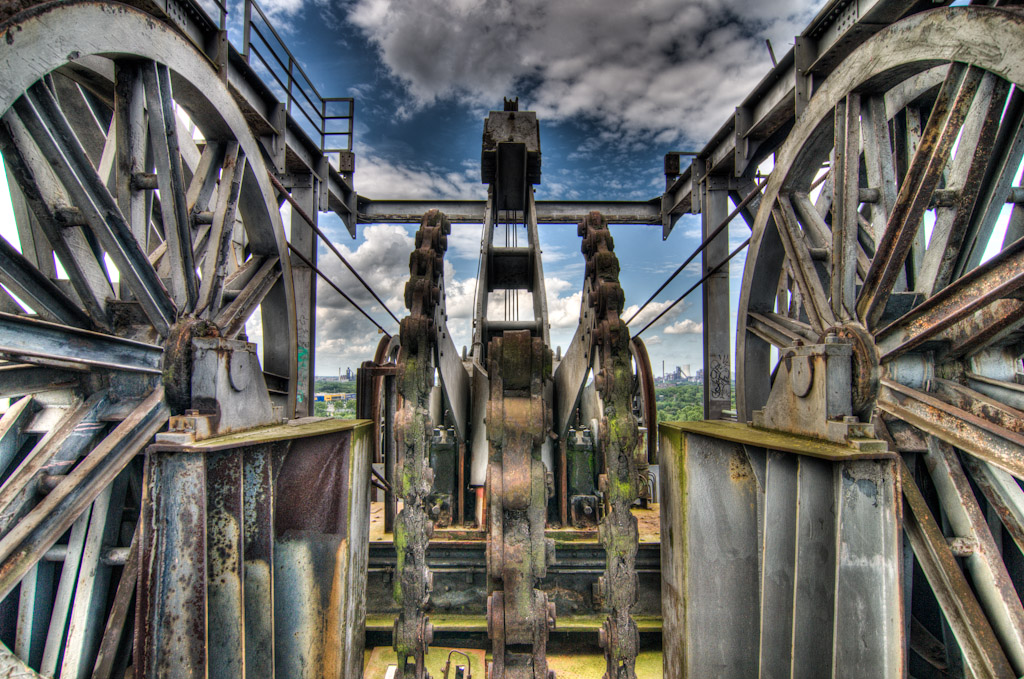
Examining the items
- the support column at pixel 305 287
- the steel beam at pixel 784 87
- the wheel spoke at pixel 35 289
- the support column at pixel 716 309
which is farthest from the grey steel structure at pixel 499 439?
the support column at pixel 716 309

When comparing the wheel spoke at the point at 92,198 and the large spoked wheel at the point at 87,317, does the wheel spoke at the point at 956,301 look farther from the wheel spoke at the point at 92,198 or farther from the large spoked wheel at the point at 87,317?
the wheel spoke at the point at 92,198

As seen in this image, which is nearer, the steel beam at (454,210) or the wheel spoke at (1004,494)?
the wheel spoke at (1004,494)

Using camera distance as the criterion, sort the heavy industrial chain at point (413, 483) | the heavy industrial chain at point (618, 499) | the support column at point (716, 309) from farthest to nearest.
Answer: the support column at point (716, 309) → the heavy industrial chain at point (413, 483) → the heavy industrial chain at point (618, 499)

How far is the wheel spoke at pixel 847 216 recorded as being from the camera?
364 centimetres

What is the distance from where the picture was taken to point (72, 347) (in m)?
2.83

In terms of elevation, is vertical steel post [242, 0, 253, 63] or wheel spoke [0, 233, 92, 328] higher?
vertical steel post [242, 0, 253, 63]

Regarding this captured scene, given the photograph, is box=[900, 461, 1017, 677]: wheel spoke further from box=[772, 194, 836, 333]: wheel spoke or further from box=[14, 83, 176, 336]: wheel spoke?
box=[14, 83, 176, 336]: wheel spoke

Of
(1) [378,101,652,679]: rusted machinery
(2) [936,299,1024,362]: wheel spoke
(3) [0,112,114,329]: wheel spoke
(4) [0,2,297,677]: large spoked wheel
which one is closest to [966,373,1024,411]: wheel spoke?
(2) [936,299,1024,362]: wheel spoke

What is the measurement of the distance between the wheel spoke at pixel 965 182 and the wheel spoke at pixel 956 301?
443mm

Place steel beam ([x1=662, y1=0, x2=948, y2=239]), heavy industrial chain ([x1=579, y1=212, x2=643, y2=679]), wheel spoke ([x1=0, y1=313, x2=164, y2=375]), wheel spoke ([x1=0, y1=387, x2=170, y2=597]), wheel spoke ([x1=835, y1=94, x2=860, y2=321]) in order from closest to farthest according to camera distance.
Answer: wheel spoke ([x1=0, y1=313, x2=164, y2=375]) < wheel spoke ([x1=0, y1=387, x2=170, y2=597]) < heavy industrial chain ([x1=579, y1=212, x2=643, y2=679]) < wheel spoke ([x1=835, y1=94, x2=860, y2=321]) < steel beam ([x1=662, y1=0, x2=948, y2=239])

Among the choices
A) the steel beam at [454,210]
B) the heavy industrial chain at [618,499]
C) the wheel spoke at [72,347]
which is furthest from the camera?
the steel beam at [454,210]

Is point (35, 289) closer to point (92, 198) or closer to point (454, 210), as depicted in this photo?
point (92, 198)

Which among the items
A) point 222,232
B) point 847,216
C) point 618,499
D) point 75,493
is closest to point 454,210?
point 222,232

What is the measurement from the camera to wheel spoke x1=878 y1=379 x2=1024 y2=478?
2656mm
